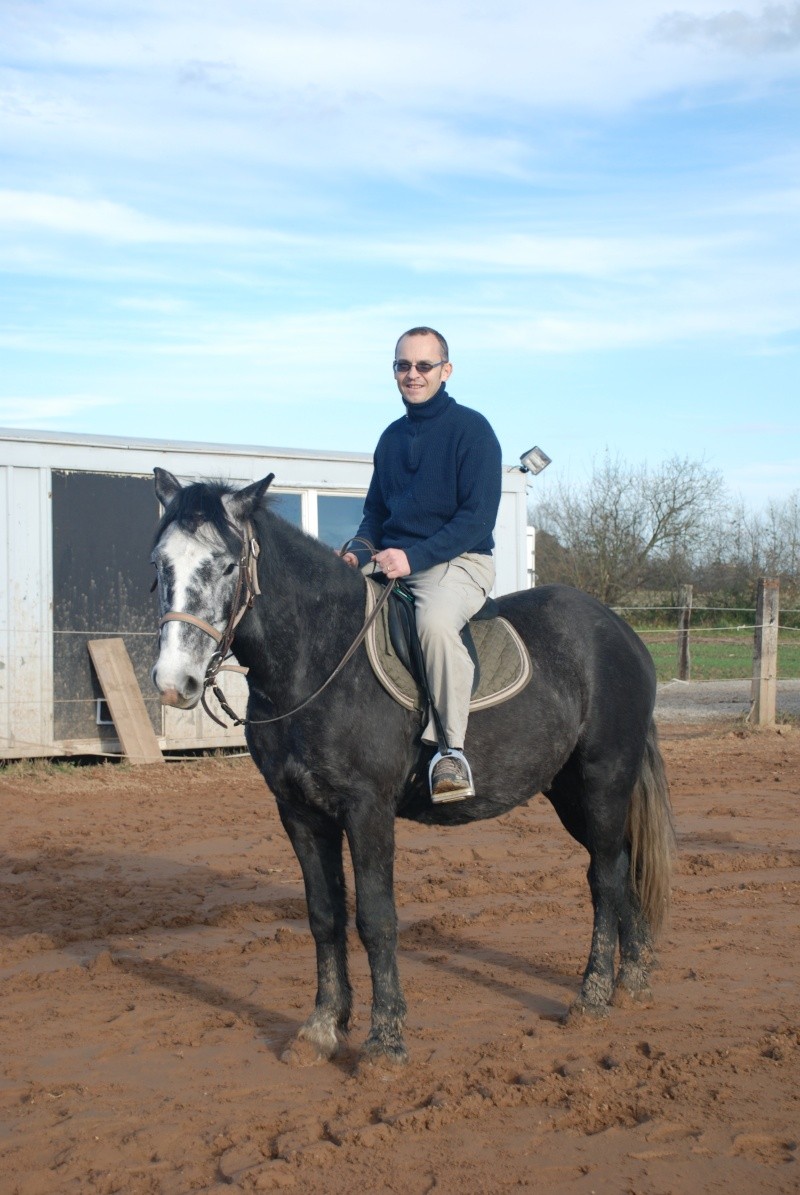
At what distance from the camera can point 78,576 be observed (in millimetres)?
11789

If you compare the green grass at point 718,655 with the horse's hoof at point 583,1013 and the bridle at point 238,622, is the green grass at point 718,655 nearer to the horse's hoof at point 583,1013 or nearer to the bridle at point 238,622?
the horse's hoof at point 583,1013

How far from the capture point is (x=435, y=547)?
4.76 meters

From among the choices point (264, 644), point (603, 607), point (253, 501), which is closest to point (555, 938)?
point (603, 607)

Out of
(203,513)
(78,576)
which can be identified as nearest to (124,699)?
(78,576)

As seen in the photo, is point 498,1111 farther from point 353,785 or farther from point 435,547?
point 435,547

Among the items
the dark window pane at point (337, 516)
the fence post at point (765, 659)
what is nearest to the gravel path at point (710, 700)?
the fence post at point (765, 659)

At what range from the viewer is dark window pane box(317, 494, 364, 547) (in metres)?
13.2

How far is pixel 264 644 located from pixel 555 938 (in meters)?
2.93

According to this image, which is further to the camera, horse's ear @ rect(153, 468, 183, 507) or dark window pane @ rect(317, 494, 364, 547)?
dark window pane @ rect(317, 494, 364, 547)

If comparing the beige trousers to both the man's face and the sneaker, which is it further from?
the man's face

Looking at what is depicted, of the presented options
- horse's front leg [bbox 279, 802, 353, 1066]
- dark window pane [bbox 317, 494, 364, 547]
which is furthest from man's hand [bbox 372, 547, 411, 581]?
dark window pane [bbox 317, 494, 364, 547]

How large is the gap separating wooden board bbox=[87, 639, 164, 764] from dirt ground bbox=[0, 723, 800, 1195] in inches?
106

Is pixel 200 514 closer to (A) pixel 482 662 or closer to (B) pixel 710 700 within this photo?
(A) pixel 482 662

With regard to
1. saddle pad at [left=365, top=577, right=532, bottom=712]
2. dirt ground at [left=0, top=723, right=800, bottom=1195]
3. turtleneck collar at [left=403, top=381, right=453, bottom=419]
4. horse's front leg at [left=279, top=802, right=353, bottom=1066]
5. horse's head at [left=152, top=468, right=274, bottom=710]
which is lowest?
dirt ground at [left=0, top=723, right=800, bottom=1195]
